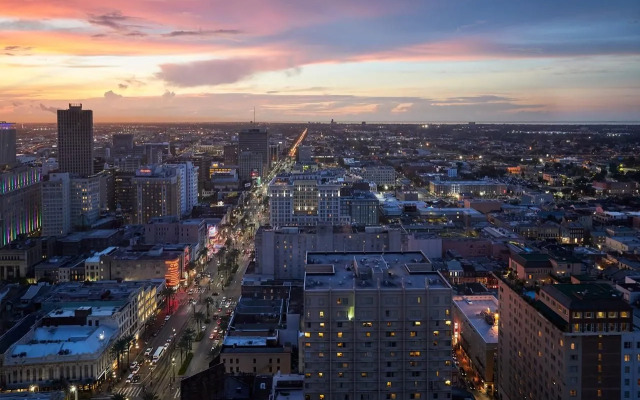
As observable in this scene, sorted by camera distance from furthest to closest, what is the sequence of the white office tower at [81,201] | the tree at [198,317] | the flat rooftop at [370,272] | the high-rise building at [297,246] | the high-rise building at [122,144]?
the high-rise building at [122,144] → the white office tower at [81,201] → the high-rise building at [297,246] → the tree at [198,317] → the flat rooftop at [370,272]

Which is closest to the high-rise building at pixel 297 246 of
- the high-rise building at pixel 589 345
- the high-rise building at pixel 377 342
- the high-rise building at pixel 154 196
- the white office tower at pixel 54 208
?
the high-rise building at pixel 589 345

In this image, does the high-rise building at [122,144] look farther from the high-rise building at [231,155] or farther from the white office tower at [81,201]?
the white office tower at [81,201]

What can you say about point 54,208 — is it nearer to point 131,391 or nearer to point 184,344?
point 184,344

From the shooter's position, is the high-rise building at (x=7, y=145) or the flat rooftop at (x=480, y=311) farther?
the high-rise building at (x=7, y=145)

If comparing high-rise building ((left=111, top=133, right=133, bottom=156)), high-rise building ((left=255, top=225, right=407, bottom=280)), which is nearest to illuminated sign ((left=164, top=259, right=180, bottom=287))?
high-rise building ((left=255, top=225, right=407, bottom=280))

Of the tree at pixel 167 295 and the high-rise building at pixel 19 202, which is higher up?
the high-rise building at pixel 19 202

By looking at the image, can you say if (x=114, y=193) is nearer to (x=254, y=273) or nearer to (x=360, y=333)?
(x=254, y=273)

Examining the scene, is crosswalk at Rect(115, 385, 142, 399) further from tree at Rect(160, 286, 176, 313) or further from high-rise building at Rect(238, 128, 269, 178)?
high-rise building at Rect(238, 128, 269, 178)

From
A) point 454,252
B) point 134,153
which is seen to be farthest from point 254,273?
point 134,153
